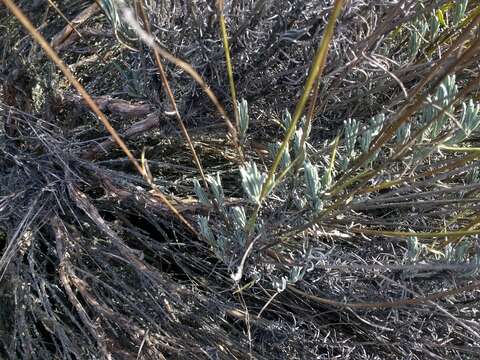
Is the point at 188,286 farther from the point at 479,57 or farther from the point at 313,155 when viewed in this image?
the point at 479,57

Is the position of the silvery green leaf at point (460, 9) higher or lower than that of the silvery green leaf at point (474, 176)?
higher

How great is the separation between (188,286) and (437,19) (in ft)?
3.04

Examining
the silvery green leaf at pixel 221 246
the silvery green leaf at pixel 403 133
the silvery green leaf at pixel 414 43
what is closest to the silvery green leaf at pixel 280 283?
the silvery green leaf at pixel 221 246

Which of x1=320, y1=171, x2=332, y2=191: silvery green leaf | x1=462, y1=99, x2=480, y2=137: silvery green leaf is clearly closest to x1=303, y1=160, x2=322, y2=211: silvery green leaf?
x1=320, y1=171, x2=332, y2=191: silvery green leaf

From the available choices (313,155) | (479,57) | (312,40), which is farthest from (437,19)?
(313,155)

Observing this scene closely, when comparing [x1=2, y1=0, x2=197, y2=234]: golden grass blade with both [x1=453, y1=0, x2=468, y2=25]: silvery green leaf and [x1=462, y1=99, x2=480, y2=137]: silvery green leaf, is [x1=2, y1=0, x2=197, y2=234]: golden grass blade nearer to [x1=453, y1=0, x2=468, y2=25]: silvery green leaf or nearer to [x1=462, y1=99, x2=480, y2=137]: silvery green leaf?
[x1=462, y1=99, x2=480, y2=137]: silvery green leaf

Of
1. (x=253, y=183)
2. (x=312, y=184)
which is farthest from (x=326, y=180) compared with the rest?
(x=253, y=183)

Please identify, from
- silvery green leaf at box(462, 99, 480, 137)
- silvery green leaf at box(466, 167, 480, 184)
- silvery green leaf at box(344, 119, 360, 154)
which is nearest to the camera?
silvery green leaf at box(462, 99, 480, 137)

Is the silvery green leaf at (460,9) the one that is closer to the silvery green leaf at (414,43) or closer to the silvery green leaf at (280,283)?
the silvery green leaf at (414,43)

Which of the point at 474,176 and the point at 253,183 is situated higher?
the point at 253,183

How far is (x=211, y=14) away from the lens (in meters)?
1.20

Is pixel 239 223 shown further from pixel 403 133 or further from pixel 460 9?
pixel 460 9

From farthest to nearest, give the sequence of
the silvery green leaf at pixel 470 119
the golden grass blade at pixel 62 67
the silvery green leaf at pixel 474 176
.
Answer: the silvery green leaf at pixel 474 176
the silvery green leaf at pixel 470 119
the golden grass blade at pixel 62 67

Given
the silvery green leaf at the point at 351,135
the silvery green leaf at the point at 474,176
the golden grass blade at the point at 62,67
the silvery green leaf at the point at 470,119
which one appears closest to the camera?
the golden grass blade at the point at 62,67
